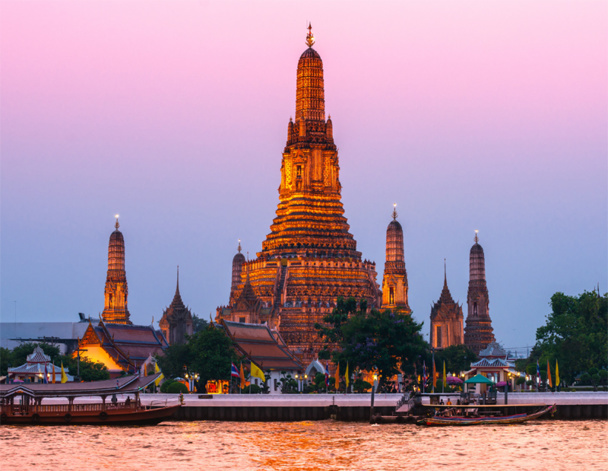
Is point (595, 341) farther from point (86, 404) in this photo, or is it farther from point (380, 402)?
point (86, 404)

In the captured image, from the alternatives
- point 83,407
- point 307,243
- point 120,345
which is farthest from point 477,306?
point 83,407

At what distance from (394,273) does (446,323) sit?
1447cm

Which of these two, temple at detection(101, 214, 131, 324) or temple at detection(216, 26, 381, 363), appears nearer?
temple at detection(216, 26, 381, 363)

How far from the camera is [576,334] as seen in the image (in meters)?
91.9

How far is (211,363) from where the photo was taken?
85.8m

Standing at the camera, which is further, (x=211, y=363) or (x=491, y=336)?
(x=491, y=336)

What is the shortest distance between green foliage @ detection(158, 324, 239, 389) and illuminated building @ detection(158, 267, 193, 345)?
3785cm

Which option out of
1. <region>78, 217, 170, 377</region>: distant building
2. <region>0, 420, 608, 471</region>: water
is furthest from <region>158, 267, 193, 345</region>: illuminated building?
<region>0, 420, 608, 471</region>: water

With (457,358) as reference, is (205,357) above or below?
below

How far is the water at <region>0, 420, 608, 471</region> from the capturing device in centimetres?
5288

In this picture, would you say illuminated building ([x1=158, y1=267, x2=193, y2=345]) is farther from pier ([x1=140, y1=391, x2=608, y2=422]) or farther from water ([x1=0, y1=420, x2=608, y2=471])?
water ([x1=0, y1=420, x2=608, y2=471])

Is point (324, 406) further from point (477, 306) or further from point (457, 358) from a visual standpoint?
point (477, 306)

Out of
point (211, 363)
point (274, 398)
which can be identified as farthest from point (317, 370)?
point (274, 398)

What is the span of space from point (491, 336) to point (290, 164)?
30.6 meters
